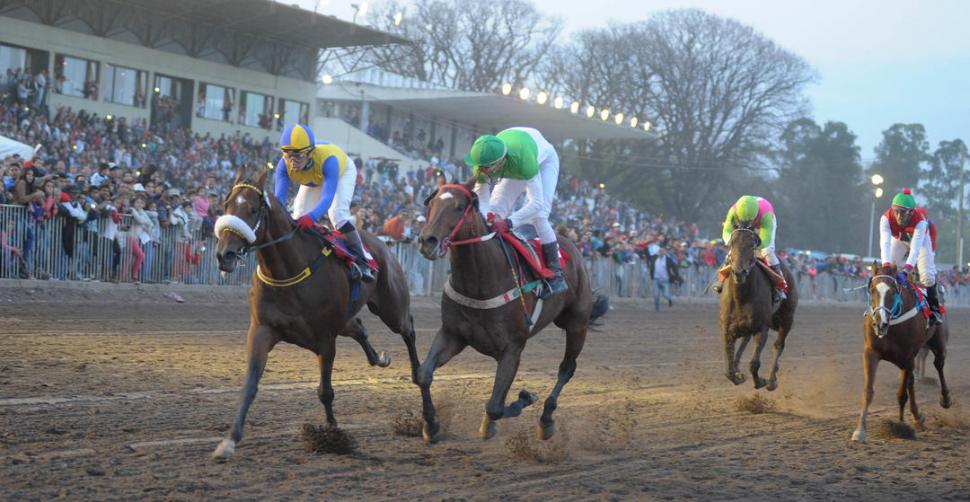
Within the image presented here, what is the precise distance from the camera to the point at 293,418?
828 centimetres

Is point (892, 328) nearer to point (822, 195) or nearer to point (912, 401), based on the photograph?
point (912, 401)

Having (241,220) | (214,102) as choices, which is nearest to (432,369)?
(241,220)

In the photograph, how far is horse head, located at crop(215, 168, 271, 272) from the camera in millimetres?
6785

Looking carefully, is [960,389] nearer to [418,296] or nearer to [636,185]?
[418,296]

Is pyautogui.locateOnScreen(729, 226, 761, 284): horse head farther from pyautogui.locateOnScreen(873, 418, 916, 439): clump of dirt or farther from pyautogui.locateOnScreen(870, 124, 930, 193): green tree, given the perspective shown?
pyautogui.locateOnScreen(870, 124, 930, 193): green tree

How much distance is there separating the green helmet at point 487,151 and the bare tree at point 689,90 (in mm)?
49512

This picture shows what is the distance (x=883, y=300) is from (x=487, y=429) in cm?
413

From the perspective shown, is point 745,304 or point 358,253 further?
point 745,304

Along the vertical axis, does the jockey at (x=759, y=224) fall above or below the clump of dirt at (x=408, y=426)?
above

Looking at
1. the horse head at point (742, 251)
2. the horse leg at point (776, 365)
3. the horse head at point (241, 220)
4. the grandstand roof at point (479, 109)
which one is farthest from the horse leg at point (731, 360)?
the grandstand roof at point (479, 109)

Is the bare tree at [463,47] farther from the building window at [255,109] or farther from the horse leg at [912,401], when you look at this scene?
the horse leg at [912,401]

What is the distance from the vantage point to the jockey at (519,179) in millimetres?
7742

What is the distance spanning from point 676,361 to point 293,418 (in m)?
7.88

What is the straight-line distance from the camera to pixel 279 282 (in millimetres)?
7340
